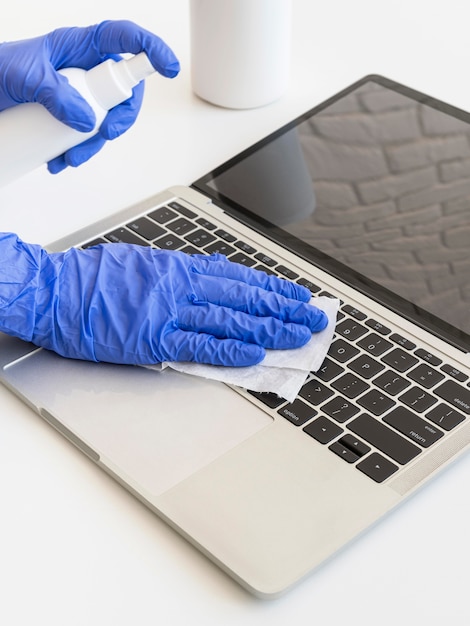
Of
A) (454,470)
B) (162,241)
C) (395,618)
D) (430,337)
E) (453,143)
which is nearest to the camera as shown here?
(395,618)

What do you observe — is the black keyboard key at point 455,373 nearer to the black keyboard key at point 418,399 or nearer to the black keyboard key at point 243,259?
the black keyboard key at point 418,399

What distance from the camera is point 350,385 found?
0.95m

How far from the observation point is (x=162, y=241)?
1.15 meters

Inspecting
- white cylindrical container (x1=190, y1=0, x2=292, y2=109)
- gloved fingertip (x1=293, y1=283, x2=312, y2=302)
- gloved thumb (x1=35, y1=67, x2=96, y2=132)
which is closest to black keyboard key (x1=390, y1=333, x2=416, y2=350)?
gloved fingertip (x1=293, y1=283, x2=312, y2=302)

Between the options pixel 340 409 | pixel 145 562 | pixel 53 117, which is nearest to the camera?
pixel 145 562

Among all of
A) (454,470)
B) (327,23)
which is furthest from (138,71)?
(327,23)

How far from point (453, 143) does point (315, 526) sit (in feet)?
2.24

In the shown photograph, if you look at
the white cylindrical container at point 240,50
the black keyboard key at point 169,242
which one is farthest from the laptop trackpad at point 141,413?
the white cylindrical container at point 240,50

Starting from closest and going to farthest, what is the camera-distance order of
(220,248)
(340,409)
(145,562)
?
(145,562), (340,409), (220,248)

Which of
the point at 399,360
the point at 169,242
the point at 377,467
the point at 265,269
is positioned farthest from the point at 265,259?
the point at 377,467

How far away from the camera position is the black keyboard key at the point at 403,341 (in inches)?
39.3

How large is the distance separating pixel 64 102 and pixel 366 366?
43 centimetres

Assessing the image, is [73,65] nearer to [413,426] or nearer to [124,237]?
[124,237]

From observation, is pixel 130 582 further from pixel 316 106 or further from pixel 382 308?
pixel 316 106
